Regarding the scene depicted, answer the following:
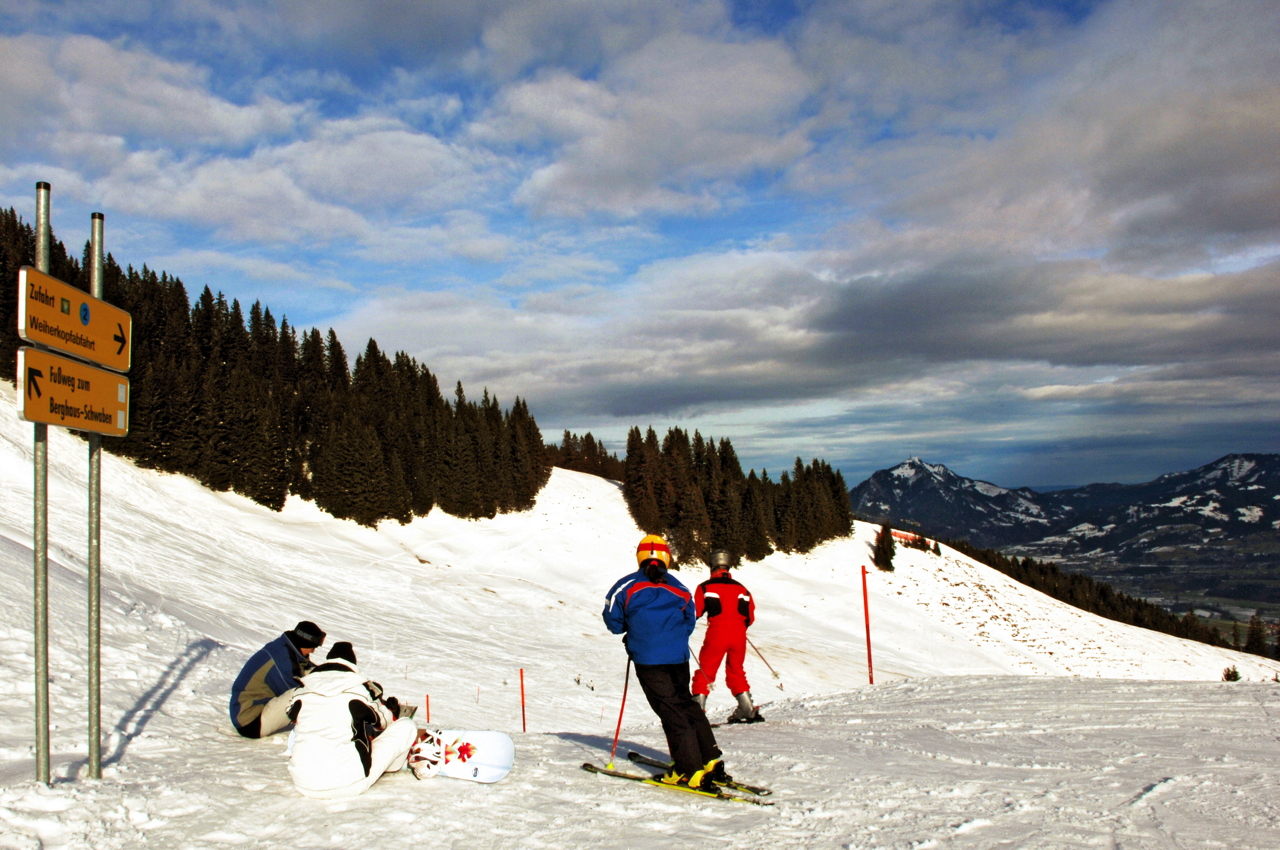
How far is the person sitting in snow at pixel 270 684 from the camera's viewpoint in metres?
7.56

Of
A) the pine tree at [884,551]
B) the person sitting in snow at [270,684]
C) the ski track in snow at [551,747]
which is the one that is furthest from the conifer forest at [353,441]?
the person sitting in snow at [270,684]

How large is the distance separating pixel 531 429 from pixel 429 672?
205 feet

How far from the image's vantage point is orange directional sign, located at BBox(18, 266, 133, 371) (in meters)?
4.82

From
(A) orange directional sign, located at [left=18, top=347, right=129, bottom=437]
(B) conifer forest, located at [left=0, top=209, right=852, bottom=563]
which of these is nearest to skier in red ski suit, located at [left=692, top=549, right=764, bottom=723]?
(A) orange directional sign, located at [left=18, top=347, right=129, bottom=437]

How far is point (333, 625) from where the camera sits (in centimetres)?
2344

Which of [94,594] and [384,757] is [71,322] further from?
[384,757]

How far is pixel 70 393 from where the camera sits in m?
5.21

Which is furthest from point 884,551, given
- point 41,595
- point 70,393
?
point 70,393

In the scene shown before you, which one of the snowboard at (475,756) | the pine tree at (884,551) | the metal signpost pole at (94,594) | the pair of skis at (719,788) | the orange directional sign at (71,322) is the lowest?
the pine tree at (884,551)

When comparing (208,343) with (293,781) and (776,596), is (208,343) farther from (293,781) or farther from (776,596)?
(293,781)

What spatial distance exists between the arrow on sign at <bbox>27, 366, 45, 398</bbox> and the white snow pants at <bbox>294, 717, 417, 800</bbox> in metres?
3.49

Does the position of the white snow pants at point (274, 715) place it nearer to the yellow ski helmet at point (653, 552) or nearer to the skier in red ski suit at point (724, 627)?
the yellow ski helmet at point (653, 552)

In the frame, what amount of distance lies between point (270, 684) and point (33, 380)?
4.16 metres

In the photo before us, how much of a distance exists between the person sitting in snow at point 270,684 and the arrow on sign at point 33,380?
354cm
